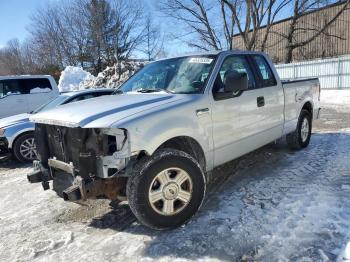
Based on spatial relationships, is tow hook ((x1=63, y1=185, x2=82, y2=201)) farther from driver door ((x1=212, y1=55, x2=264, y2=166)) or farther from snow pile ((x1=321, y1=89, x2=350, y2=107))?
snow pile ((x1=321, y1=89, x2=350, y2=107))

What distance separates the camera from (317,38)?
115 ft

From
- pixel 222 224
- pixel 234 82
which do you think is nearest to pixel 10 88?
pixel 234 82

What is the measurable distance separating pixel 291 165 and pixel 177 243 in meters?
3.04

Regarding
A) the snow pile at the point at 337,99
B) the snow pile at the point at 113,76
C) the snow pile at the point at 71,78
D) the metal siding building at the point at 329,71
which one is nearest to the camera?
the snow pile at the point at 337,99

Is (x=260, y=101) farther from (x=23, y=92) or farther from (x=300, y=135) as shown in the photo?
(x=23, y=92)

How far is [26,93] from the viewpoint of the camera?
1058 cm

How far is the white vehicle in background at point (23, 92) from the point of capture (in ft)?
34.2

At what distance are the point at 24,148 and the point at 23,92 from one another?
360 cm

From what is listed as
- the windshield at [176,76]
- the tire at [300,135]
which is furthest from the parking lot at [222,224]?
the windshield at [176,76]

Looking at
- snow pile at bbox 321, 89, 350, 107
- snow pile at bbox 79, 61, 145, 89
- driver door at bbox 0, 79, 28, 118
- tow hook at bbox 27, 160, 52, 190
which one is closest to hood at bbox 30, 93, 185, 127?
tow hook at bbox 27, 160, 52, 190

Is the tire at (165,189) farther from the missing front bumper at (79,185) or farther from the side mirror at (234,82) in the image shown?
the side mirror at (234,82)

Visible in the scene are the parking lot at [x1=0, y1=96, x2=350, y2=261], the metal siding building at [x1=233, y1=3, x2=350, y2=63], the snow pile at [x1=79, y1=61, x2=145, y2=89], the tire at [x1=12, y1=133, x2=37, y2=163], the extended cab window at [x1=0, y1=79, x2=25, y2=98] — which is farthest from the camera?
the metal siding building at [x1=233, y1=3, x2=350, y2=63]

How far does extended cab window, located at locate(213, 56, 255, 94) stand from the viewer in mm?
4403

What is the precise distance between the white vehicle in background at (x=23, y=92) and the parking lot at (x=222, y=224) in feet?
17.8
